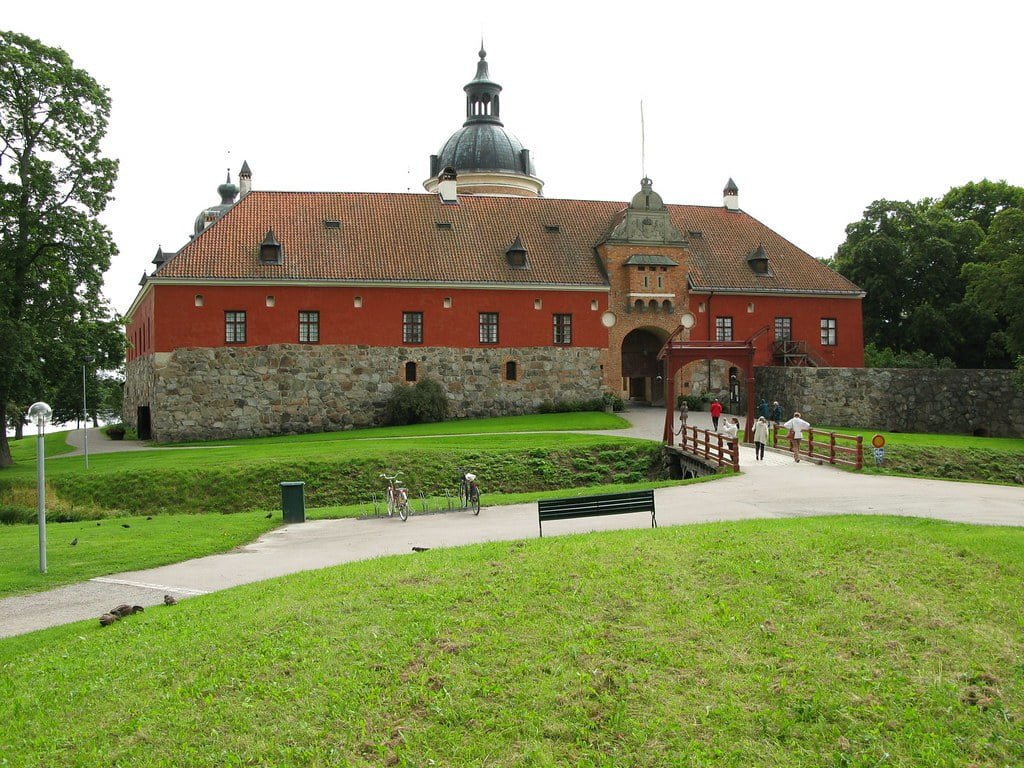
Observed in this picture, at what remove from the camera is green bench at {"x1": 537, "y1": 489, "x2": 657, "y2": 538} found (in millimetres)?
14773

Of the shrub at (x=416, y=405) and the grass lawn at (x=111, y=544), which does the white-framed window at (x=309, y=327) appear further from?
the grass lawn at (x=111, y=544)

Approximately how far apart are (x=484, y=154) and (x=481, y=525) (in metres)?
40.0

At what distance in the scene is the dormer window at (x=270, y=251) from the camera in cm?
3766

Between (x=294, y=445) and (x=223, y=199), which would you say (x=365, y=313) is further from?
(x=223, y=199)

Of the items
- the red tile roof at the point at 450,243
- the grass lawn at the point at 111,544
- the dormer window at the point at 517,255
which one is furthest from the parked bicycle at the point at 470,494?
the dormer window at the point at 517,255

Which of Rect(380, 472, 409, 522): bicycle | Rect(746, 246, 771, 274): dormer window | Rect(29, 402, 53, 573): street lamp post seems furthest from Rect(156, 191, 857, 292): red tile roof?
Rect(29, 402, 53, 573): street lamp post

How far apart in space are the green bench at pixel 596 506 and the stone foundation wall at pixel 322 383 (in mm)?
23423

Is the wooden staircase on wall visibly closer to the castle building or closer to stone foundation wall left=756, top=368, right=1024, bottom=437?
the castle building

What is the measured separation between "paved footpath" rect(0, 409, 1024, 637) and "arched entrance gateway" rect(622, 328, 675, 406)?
18.9 m

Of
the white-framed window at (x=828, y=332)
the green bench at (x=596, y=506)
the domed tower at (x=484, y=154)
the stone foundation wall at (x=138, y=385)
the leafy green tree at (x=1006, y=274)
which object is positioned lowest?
the green bench at (x=596, y=506)

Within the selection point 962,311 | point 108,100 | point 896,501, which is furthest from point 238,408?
point 962,311

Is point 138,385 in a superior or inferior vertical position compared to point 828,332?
inferior

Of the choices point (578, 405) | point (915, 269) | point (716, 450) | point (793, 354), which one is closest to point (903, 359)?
point (915, 269)

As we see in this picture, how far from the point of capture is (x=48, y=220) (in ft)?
94.5
